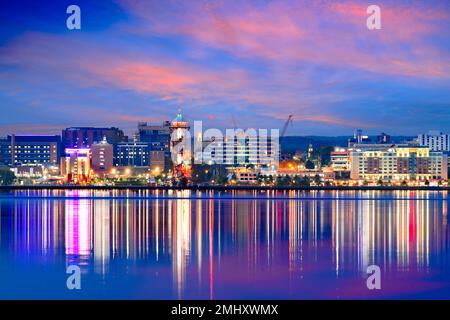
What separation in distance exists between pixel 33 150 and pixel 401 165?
227ft

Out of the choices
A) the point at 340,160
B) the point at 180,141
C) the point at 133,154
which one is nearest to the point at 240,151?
the point at 180,141

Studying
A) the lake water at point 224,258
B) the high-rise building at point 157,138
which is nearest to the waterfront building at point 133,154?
the high-rise building at point 157,138

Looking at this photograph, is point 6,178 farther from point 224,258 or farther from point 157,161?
point 224,258

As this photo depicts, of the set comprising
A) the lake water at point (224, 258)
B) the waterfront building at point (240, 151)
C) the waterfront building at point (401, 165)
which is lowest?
the lake water at point (224, 258)

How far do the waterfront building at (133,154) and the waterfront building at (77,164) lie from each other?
34.9 ft

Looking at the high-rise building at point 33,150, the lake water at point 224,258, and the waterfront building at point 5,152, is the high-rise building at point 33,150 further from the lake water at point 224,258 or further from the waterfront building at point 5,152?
the lake water at point 224,258

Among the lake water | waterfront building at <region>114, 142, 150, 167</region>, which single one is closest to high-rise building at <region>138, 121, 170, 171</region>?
waterfront building at <region>114, 142, 150, 167</region>

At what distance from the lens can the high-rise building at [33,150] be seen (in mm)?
139500

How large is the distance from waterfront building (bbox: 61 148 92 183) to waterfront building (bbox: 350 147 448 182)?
41.8 m

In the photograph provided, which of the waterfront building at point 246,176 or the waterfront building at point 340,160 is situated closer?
the waterfront building at point 246,176

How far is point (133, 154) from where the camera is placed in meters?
134
